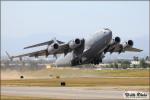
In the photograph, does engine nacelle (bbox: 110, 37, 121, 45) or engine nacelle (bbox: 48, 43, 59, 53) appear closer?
engine nacelle (bbox: 110, 37, 121, 45)

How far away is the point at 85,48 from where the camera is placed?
6481 centimetres

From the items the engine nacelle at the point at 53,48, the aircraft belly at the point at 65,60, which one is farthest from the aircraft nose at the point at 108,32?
the engine nacelle at the point at 53,48

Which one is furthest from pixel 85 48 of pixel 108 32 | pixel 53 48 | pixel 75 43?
pixel 53 48

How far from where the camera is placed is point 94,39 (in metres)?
63.3

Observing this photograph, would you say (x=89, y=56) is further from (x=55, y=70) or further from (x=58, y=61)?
(x=55, y=70)

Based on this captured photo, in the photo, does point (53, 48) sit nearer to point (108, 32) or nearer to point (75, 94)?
point (108, 32)

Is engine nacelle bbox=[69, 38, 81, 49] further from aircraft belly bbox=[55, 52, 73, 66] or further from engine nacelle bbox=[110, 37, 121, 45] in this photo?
engine nacelle bbox=[110, 37, 121, 45]

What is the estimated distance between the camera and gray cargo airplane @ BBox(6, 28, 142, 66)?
63000 millimetres

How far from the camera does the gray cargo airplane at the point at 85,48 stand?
63.0 metres

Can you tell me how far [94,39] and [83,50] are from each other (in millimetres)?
3026

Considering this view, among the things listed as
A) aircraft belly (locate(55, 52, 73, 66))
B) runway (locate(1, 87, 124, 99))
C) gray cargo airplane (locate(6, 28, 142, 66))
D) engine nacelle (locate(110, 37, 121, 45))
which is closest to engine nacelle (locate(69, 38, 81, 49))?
gray cargo airplane (locate(6, 28, 142, 66))

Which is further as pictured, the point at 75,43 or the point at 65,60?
the point at 65,60

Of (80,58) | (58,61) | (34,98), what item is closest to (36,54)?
(58,61)

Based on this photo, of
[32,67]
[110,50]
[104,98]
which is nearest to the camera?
[104,98]
